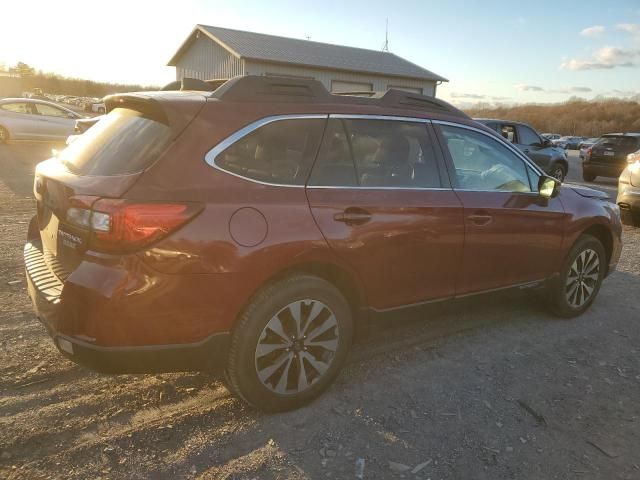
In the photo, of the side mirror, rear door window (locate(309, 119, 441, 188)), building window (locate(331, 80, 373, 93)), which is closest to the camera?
rear door window (locate(309, 119, 441, 188))

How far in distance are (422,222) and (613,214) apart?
100 inches

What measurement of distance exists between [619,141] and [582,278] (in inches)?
551

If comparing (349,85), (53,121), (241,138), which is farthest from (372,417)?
(349,85)

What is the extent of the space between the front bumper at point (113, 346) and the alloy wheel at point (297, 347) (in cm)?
24

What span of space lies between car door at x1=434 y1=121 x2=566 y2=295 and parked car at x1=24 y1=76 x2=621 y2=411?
0.07 feet

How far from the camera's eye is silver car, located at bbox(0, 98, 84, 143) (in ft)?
56.8

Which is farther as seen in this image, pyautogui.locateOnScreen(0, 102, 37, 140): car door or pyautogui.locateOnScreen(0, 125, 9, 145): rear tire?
pyautogui.locateOnScreen(0, 125, 9, 145): rear tire

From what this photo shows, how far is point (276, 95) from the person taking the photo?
296cm

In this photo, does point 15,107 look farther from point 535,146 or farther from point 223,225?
point 223,225

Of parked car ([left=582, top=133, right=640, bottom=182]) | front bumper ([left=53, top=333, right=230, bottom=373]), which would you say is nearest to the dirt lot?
front bumper ([left=53, top=333, right=230, bottom=373])

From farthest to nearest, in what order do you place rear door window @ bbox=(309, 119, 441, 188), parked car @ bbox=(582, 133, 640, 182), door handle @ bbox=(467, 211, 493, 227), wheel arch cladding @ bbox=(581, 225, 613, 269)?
parked car @ bbox=(582, 133, 640, 182) → wheel arch cladding @ bbox=(581, 225, 613, 269) → door handle @ bbox=(467, 211, 493, 227) → rear door window @ bbox=(309, 119, 441, 188)

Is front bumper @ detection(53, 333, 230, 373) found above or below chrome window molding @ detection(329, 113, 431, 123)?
below

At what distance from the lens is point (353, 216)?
9.86 feet

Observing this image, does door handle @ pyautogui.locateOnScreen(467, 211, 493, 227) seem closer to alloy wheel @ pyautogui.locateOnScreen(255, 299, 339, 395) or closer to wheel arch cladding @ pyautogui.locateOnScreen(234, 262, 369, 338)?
wheel arch cladding @ pyautogui.locateOnScreen(234, 262, 369, 338)
